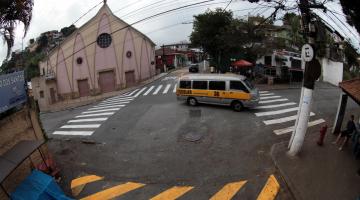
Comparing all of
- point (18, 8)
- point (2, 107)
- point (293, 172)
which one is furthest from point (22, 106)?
point (293, 172)

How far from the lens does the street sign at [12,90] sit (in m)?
11.6

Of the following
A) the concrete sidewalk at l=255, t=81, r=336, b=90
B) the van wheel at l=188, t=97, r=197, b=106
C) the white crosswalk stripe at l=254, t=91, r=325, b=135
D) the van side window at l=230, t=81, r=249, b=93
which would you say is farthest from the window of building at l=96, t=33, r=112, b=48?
the van side window at l=230, t=81, r=249, b=93

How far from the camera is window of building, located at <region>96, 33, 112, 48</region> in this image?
40.1m

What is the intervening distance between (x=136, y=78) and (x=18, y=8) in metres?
32.1

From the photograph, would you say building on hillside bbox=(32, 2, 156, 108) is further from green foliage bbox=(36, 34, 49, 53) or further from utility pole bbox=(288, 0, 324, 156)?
green foliage bbox=(36, 34, 49, 53)

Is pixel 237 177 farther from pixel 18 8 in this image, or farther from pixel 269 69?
pixel 269 69

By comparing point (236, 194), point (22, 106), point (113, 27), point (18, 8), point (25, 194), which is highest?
point (113, 27)

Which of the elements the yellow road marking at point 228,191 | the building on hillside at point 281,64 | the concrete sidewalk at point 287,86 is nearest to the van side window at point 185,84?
the concrete sidewalk at point 287,86

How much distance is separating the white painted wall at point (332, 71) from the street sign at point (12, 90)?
91.0 ft

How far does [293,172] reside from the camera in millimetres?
11359

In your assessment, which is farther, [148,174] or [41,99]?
[41,99]

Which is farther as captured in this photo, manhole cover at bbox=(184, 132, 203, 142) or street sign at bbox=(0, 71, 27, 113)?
manhole cover at bbox=(184, 132, 203, 142)

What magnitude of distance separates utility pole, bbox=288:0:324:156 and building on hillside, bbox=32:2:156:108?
30.9 metres

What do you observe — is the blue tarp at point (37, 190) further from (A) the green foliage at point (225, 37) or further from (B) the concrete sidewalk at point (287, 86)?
(A) the green foliage at point (225, 37)
